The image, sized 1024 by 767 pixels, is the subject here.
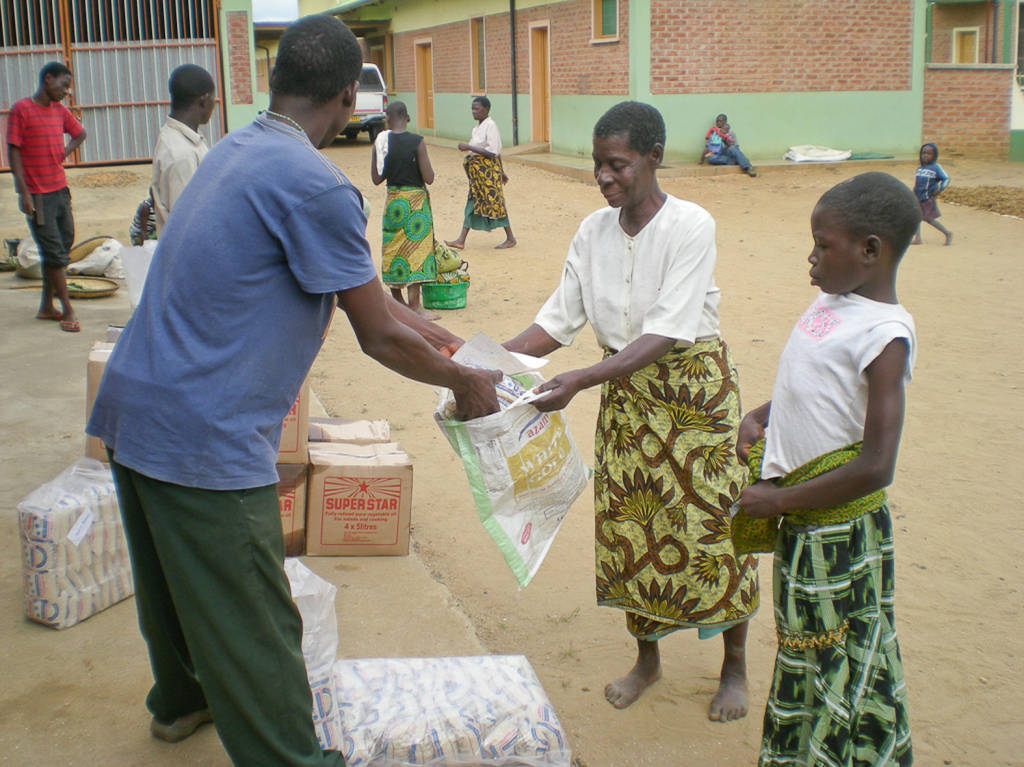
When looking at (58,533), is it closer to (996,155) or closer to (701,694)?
(701,694)

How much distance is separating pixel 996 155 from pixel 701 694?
1943 centimetres

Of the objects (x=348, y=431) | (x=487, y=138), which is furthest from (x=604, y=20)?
(x=348, y=431)

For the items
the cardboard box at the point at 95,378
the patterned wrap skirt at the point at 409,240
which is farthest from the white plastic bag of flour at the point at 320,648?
the patterned wrap skirt at the point at 409,240

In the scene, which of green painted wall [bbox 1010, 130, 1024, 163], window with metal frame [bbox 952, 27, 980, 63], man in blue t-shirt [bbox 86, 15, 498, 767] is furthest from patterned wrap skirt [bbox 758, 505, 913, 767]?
window with metal frame [bbox 952, 27, 980, 63]

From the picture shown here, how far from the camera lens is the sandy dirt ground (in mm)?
2984

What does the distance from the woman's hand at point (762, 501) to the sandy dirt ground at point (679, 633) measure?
0.95m

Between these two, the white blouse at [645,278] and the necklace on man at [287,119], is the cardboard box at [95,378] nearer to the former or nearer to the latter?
the white blouse at [645,278]

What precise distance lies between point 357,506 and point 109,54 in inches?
499

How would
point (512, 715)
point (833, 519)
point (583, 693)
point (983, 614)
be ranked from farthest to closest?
1. point (983, 614)
2. point (583, 693)
3. point (512, 715)
4. point (833, 519)

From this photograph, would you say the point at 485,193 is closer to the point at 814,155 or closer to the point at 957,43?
the point at 814,155

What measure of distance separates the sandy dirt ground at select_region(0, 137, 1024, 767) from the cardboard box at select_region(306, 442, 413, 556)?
0.40 feet

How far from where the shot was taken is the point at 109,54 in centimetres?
1443

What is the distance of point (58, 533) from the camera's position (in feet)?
10.9

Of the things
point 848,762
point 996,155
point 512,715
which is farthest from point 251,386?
point 996,155
